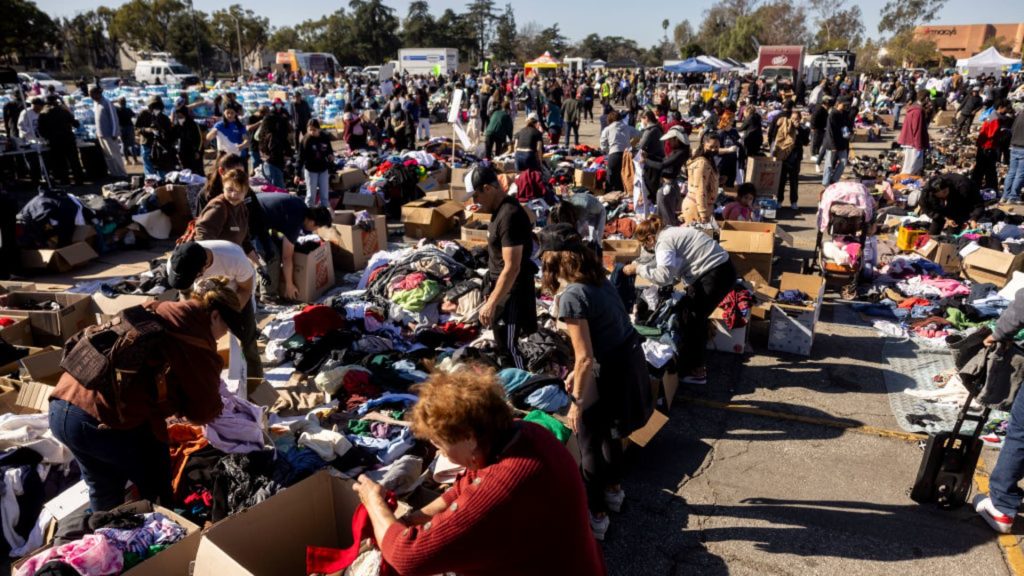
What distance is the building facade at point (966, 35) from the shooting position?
85250mm

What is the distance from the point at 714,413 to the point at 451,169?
8457 millimetres

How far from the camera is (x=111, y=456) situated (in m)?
3.13

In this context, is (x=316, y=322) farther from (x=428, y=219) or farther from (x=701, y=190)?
(x=701, y=190)

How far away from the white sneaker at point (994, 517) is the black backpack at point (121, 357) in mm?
4532

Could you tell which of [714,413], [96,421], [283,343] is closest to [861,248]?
[714,413]

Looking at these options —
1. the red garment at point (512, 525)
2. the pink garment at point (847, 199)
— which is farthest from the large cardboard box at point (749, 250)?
the red garment at point (512, 525)

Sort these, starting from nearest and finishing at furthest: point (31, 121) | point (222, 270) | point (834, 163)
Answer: point (222, 270), point (834, 163), point (31, 121)

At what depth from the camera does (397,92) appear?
17656 millimetres

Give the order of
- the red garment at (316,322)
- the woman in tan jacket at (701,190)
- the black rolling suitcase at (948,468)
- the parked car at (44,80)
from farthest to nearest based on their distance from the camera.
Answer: the parked car at (44,80) < the woman in tan jacket at (701,190) < the red garment at (316,322) < the black rolling suitcase at (948,468)

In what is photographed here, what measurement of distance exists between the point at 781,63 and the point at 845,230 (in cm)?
3251

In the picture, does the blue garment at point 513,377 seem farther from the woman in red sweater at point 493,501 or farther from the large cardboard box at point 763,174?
the large cardboard box at point 763,174

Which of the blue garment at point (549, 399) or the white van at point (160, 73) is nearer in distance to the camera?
the blue garment at point (549, 399)

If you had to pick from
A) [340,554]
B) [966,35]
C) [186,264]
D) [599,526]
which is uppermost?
[966,35]

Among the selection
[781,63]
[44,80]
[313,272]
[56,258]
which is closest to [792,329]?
[313,272]
